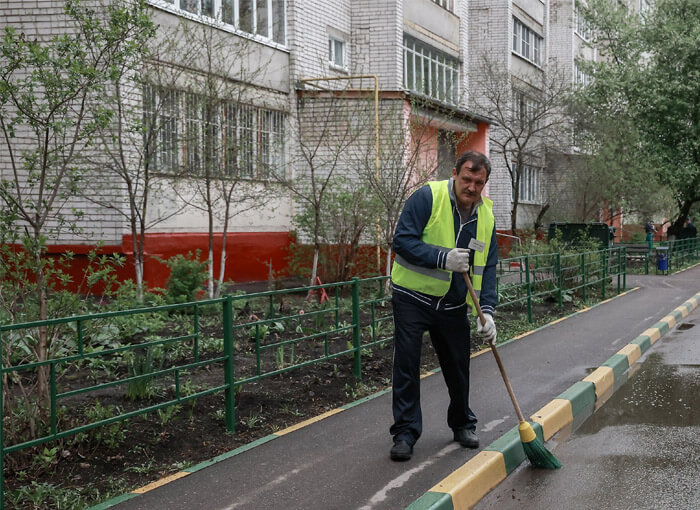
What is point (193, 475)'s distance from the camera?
182 inches

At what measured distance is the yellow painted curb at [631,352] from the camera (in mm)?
8738

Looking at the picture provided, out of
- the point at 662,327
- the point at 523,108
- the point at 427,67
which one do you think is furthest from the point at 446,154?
the point at 523,108

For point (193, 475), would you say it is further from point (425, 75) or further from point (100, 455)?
point (425, 75)

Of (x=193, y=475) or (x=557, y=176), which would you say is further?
(x=557, y=176)

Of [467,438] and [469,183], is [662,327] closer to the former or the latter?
[467,438]

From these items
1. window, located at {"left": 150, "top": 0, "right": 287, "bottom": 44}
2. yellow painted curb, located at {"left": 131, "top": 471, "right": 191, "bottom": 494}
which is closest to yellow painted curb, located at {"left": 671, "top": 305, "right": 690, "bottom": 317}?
window, located at {"left": 150, "top": 0, "right": 287, "bottom": 44}

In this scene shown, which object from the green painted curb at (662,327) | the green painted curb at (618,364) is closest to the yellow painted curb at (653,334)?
the green painted curb at (662,327)

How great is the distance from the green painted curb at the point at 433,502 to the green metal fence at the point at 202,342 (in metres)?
1.74

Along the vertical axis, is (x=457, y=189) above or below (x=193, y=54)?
below

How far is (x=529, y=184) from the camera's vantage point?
29.7 m

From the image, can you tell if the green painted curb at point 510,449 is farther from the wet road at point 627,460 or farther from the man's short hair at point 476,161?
the man's short hair at point 476,161

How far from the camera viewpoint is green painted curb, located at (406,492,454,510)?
13.3 ft

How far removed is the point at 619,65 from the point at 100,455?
25.5 meters

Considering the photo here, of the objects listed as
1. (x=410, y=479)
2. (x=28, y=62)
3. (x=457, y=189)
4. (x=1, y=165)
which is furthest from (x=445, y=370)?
(x=1, y=165)
